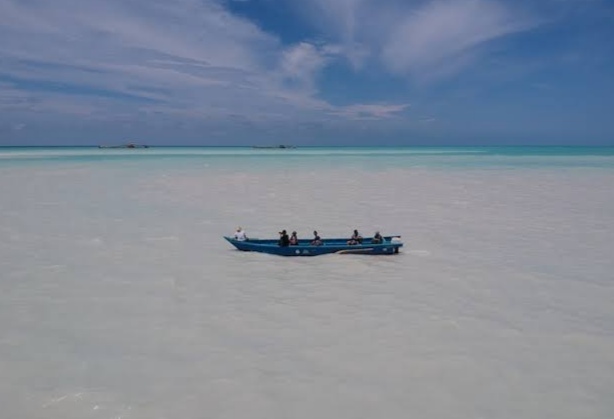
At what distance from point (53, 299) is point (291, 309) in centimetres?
701

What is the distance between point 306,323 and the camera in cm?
A: 1185

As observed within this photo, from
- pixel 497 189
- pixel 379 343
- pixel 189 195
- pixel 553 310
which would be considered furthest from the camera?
pixel 497 189

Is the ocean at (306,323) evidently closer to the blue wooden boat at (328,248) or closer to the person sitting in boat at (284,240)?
the blue wooden boat at (328,248)

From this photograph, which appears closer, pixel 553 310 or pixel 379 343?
pixel 379 343

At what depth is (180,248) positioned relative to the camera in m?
19.7

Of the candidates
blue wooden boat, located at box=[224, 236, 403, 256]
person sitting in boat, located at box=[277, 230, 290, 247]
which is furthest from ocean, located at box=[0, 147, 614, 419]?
person sitting in boat, located at box=[277, 230, 290, 247]

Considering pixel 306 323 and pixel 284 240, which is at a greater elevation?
pixel 284 240

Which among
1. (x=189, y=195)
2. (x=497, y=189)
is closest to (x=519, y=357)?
(x=189, y=195)

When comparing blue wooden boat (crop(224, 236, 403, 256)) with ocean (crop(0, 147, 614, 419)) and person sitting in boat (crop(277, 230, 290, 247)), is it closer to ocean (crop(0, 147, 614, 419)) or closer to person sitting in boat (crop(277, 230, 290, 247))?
person sitting in boat (crop(277, 230, 290, 247))

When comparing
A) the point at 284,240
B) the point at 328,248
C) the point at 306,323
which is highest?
the point at 284,240

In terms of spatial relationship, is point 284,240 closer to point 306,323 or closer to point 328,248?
point 328,248

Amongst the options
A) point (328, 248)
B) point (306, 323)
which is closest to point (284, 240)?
point (328, 248)

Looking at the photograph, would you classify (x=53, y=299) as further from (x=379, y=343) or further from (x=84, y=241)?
(x=379, y=343)

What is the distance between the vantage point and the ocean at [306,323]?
28.2 feet
